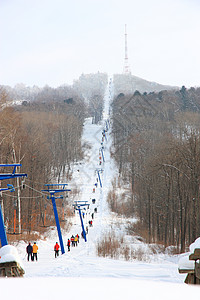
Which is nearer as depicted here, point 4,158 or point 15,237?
point 15,237

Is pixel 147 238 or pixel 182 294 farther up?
pixel 182 294

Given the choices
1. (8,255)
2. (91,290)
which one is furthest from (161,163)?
(91,290)

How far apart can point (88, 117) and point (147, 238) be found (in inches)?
4394

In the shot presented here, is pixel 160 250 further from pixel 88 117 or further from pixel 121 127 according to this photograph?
pixel 88 117

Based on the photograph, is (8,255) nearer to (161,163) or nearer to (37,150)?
(161,163)

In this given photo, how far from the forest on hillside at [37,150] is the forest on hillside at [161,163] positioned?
31.9 feet

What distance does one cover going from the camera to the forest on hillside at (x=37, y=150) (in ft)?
97.1

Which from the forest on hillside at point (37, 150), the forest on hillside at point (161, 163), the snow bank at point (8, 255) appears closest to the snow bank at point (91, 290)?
the snow bank at point (8, 255)

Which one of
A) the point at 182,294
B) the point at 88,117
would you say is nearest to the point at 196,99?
the point at 88,117

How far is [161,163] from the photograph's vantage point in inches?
1116

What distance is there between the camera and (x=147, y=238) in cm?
3491

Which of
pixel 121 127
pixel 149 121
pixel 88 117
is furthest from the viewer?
pixel 88 117

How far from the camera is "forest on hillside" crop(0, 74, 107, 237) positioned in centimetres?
2961

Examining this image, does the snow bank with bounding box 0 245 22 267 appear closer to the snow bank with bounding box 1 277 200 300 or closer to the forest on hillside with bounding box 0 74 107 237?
the snow bank with bounding box 1 277 200 300
